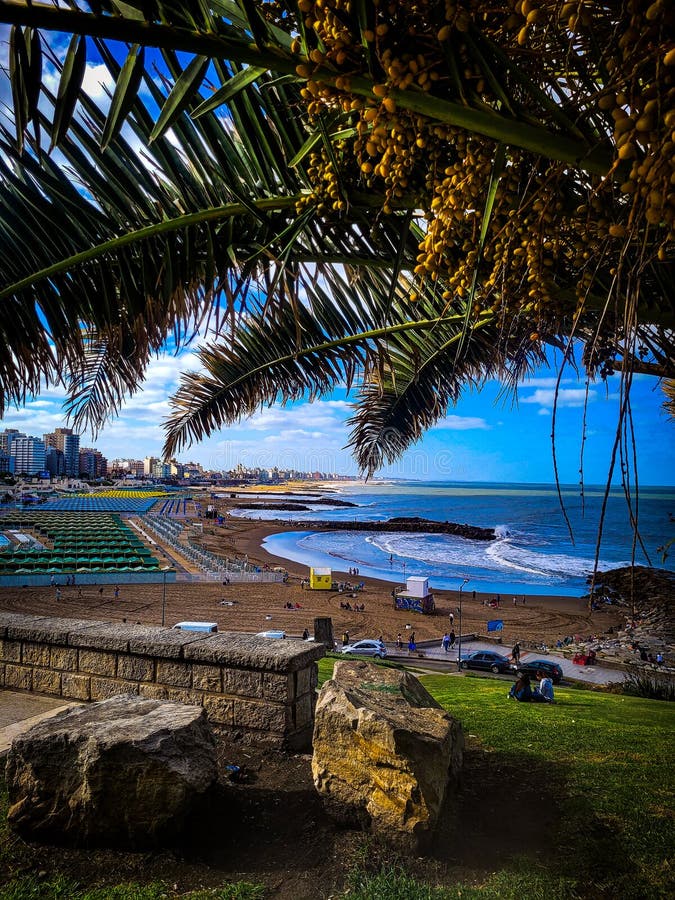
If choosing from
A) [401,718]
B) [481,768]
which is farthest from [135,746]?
[481,768]

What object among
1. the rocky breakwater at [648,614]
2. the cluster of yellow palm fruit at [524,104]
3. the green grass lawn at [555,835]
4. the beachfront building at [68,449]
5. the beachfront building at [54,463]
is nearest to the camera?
the cluster of yellow palm fruit at [524,104]

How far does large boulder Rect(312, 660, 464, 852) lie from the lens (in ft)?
9.48

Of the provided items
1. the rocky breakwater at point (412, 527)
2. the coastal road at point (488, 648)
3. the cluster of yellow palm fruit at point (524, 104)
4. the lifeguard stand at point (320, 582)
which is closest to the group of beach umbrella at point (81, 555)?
the lifeguard stand at point (320, 582)

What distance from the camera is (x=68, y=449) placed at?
104438 millimetres

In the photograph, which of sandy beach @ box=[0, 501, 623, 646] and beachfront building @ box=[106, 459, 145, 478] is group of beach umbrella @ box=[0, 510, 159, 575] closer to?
sandy beach @ box=[0, 501, 623, 646]

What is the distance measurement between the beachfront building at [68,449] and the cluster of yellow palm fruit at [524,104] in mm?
88431

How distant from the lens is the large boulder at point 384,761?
2.89m

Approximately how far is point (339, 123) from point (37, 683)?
5200mm

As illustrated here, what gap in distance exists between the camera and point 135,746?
2.97 meters

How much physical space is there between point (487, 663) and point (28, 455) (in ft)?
400

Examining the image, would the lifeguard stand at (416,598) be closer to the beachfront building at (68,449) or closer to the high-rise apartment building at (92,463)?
the beachfront building at (68,449)

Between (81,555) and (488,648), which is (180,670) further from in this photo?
(81,555)

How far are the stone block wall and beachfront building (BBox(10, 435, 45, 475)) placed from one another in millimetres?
118799

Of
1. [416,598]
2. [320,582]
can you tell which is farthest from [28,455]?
[416,598]
